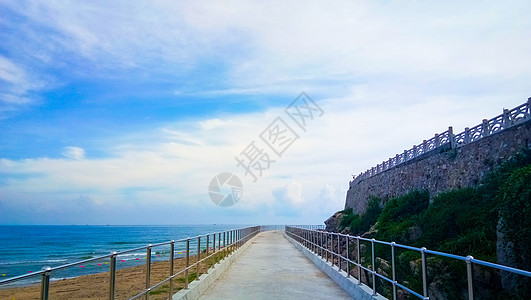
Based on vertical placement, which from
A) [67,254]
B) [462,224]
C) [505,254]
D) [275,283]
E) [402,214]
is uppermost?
[402,214]

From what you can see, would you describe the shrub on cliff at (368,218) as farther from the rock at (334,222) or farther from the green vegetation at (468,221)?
the rock at (334,222)

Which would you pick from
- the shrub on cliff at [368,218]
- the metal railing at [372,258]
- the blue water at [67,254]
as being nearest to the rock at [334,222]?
the shrub on cliff at [368,218]

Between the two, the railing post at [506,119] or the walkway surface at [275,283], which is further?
the railing post at [506,119]

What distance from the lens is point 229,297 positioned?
9008mm

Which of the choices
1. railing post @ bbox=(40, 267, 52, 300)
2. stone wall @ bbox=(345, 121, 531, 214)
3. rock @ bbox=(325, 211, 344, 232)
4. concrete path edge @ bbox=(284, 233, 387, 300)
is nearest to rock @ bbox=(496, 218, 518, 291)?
concrete path edge @ bbox=(284, 233, 387, 300)

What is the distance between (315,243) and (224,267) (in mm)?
4559

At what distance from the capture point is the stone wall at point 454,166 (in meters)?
18.4

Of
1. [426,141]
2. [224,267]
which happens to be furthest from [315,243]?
[426,141]

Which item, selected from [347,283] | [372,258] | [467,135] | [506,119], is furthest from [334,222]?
[372,258]

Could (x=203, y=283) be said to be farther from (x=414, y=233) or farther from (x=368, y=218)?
(x=368, y=218)

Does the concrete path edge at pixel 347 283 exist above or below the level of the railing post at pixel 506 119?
below

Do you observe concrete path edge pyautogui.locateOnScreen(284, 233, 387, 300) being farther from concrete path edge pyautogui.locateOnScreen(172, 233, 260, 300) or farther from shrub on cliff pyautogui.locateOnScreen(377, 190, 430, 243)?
shrub on cliff pyautogui.locateOnScreen(377, 190, 430, 243)

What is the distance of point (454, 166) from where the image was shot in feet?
74.8

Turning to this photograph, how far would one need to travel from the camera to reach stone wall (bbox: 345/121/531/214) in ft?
60.3
